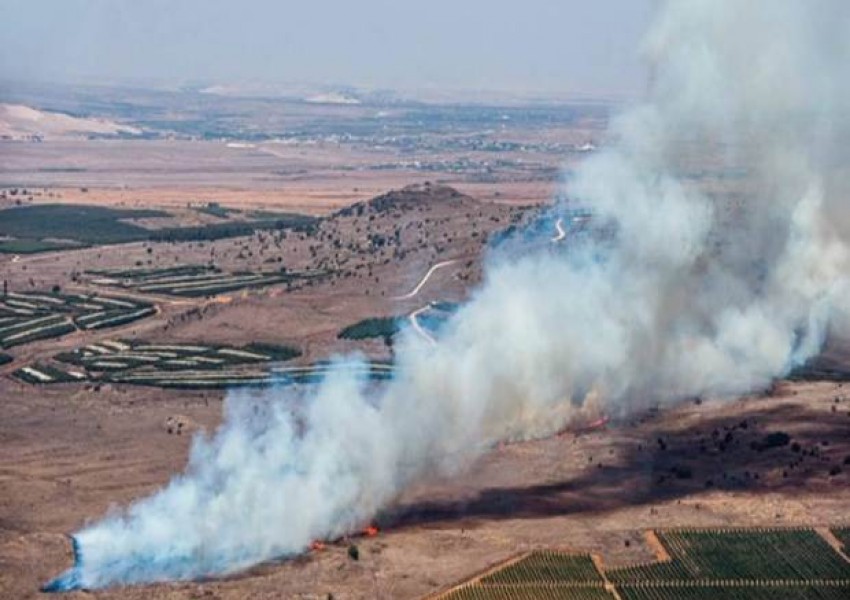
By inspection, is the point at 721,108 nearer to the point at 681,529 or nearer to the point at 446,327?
the point at 446,327

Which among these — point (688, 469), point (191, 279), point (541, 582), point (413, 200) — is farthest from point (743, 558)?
point (413, 200)

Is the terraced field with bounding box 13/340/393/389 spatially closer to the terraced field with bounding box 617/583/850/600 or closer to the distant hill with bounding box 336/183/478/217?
the terraced field with bounding box 617/583/850/600

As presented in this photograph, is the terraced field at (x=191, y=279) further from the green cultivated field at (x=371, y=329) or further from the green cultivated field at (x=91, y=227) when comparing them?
the green cultivated field at (x=371, y=329)

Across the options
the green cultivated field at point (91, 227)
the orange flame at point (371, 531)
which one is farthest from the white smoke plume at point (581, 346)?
the green cultivated field at point (91, 227)

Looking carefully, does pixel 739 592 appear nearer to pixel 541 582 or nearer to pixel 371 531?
pixel 541 582

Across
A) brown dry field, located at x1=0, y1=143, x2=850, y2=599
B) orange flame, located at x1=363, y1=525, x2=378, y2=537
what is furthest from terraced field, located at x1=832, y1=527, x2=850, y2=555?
orange flame, located at x1=363, y1=525, x2=378, y2=537

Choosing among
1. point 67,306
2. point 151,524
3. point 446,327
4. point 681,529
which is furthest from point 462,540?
point 67,306
